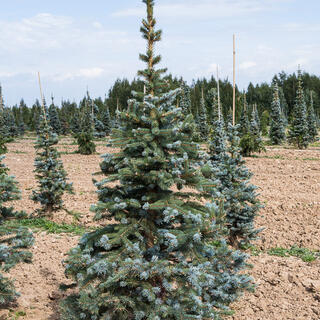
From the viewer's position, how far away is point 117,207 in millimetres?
4590

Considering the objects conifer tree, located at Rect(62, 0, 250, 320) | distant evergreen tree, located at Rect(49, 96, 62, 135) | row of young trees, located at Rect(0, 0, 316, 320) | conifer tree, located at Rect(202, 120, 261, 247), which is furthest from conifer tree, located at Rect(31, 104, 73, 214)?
distant evergreen tree, located at Rect(49, 96, 62, 135)

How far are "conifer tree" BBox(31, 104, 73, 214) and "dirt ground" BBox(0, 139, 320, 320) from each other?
2.07 feet

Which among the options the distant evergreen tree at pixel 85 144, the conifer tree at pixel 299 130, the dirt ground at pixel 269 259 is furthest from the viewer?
the conifer tree at pixel 299 130

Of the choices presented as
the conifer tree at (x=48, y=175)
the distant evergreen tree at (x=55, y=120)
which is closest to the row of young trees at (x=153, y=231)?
the conifer tree at (x=48, y=175)

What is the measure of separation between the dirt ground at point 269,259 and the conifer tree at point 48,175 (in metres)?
0.63

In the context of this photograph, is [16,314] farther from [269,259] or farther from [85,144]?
[85,144]

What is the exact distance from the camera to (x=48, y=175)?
1216cm

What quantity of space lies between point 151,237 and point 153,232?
0.13 m

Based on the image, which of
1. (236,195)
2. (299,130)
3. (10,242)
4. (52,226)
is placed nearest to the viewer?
(10,242)

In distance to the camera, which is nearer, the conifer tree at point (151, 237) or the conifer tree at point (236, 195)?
the conifer tree at point (151, 237)

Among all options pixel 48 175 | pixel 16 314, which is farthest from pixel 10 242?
pixel 48 175

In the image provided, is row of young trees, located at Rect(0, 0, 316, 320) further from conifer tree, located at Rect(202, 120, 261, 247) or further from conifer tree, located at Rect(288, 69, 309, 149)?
conifer tree, located at Rect(288, 69, 309, 149)

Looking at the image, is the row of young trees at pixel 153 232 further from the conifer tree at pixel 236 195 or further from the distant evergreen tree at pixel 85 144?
the distant evergreen tree at pixel 85 144

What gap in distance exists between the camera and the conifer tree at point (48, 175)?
12.1 metres
